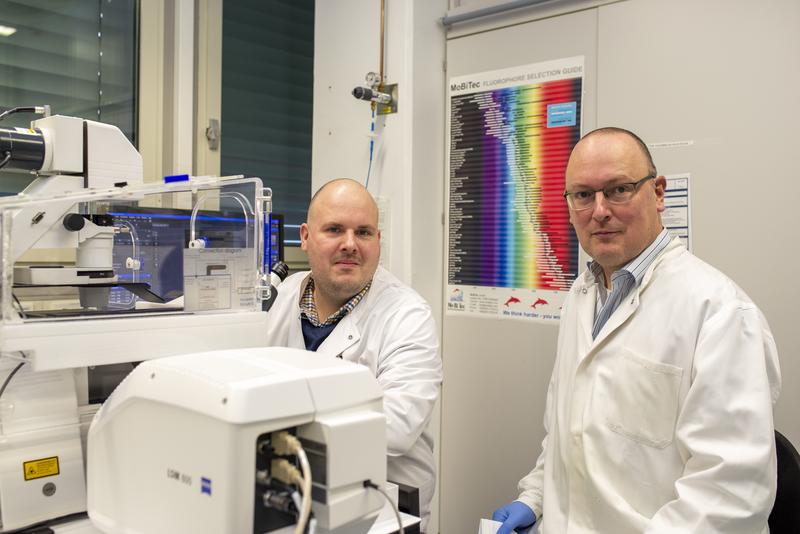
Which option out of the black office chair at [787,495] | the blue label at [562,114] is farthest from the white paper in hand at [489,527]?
the blue label at [562,114]

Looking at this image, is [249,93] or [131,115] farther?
[249,93]

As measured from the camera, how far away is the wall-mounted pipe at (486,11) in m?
2.28

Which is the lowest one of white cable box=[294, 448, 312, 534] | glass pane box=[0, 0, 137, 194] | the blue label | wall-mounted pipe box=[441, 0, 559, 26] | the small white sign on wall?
white cable box=[294, 448, 312, 534]

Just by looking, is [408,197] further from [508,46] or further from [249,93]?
[249,93]

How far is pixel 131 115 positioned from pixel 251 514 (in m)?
2.11

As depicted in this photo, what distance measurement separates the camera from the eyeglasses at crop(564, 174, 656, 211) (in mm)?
1500

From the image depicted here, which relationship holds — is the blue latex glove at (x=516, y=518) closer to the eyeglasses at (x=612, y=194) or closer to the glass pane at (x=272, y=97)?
the eyeglasses at (x=612, y=194)

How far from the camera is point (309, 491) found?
79 cm

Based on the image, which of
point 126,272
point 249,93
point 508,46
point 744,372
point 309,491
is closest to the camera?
point 309,491

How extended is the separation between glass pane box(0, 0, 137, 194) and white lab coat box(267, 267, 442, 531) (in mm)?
1177

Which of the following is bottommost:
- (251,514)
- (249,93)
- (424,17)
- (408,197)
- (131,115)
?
(251,514)

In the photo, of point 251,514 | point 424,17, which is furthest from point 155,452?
point 424,17

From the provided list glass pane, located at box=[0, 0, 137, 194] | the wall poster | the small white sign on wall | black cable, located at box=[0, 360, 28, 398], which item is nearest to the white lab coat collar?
the small white sign on wall

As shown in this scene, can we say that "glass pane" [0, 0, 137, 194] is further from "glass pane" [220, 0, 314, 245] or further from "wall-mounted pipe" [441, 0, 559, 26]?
"wall-mounted pipe" [441, 0, 559, 26]
